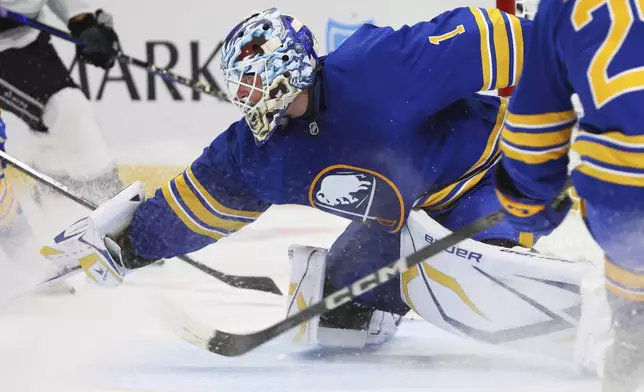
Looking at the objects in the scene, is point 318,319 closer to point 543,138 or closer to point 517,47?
point 517,47

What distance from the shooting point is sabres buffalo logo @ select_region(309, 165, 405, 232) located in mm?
2109

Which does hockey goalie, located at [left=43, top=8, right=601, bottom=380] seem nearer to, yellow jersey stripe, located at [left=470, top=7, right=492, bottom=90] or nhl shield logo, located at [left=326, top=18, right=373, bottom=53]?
yellow jersey stripe, located at [left=470, top=7, right=492, bottom=90]

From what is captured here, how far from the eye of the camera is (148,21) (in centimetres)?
416

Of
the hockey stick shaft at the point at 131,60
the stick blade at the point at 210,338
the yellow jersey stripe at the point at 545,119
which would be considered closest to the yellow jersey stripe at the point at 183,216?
the stick blade at the point at 210,338

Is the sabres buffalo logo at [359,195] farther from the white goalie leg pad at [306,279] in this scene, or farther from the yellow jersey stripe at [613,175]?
the yellow jersey stripe at [613,175]

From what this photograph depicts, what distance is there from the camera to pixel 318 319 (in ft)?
7.63

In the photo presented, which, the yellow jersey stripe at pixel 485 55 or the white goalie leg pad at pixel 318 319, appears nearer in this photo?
the yellow jersey stripe at pixel 485 55

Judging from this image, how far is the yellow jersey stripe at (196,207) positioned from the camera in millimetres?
2287

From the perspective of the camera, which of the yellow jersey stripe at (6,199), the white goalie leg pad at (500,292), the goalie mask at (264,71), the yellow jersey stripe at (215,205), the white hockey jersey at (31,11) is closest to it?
the white goalie leg pad at (500,292)

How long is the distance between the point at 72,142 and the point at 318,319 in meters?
2.38

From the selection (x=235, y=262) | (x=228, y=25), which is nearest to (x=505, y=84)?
(x=235, y=262)

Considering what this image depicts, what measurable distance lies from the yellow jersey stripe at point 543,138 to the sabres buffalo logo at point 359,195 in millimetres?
682

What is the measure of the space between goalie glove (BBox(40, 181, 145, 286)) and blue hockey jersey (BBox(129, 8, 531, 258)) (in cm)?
18

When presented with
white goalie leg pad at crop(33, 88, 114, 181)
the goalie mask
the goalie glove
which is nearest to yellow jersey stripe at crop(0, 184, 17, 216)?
the goalie glove
